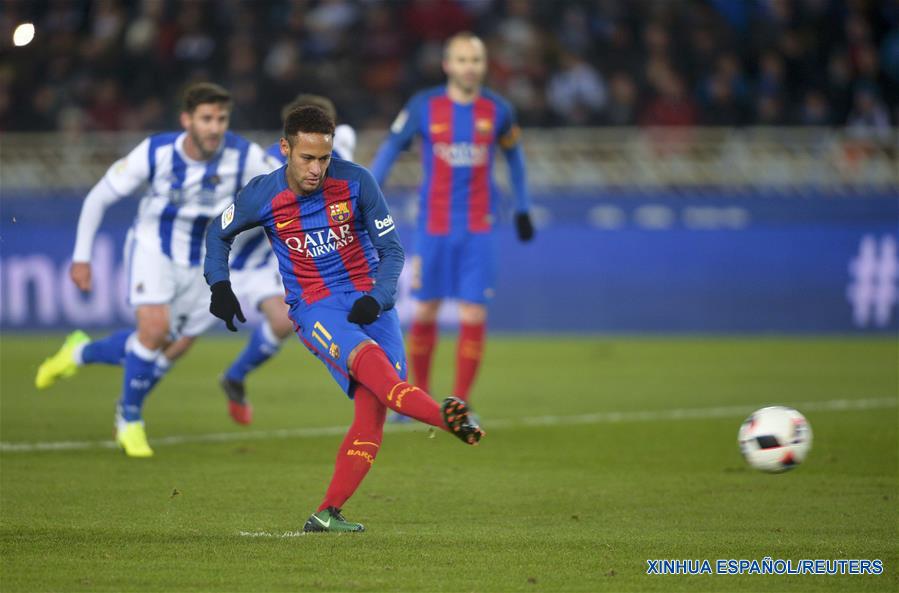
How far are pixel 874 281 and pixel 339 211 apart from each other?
1135 cm

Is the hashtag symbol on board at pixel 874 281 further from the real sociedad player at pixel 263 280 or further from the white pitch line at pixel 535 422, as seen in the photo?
the real sociedad player at pixel 263 280

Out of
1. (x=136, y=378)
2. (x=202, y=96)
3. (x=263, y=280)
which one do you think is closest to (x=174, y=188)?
(x=202, y=96)

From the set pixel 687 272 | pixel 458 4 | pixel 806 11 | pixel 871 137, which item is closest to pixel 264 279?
pixel 687 272

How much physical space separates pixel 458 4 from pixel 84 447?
39.6ft

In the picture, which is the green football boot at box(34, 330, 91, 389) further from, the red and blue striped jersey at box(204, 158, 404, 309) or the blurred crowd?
the blurred crowd

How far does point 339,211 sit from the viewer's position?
6.62m

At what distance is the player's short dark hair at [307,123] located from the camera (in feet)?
20.9

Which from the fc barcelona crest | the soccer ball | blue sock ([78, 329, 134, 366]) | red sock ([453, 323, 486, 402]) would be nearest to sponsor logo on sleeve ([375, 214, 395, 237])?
the fc barcelona crest

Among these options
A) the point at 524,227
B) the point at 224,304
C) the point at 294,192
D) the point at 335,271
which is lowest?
the point at 224,304

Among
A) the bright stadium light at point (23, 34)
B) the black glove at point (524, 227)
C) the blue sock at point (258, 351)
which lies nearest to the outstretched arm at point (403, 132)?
the black glove at point (524, 227)

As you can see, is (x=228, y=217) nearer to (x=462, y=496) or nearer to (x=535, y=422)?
(x=462, y=496)

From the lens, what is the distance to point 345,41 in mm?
19781

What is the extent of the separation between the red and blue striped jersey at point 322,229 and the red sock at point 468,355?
378 cm

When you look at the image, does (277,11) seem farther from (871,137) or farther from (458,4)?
(871,137)
